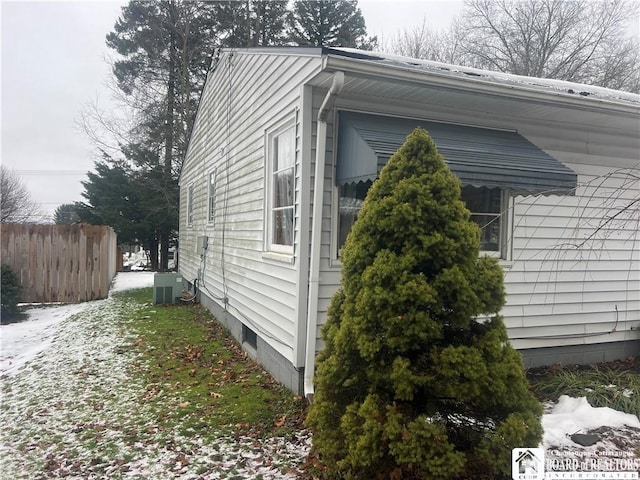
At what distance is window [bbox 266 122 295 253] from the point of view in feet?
16.4

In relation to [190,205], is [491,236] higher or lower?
lower

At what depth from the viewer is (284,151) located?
17.4 ft

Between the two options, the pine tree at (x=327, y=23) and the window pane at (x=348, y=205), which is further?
the pine tree at (x=327, y=23)

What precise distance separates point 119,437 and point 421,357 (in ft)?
9.53

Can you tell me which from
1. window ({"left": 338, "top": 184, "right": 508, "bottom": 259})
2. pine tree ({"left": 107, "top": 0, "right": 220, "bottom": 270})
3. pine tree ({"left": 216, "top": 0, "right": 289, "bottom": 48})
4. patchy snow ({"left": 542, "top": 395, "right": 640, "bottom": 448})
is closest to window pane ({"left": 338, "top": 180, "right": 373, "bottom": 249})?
window ({"left": 338, "top": 184, "right": 508, "bottom": 259})

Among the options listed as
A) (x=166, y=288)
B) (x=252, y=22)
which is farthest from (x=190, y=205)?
(x=252, y=22)

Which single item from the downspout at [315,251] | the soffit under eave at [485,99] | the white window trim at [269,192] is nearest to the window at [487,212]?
the soffit under eave at [485,99]

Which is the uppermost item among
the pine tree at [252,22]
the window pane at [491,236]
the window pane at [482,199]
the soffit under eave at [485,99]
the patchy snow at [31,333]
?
the pine tree at [252,22]

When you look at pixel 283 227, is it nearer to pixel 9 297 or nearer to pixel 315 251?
pixel 315 251

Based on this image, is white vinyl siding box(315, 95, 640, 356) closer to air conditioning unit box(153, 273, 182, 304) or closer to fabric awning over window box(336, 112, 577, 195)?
fabric awning over window box(336, 112, 577, 195)

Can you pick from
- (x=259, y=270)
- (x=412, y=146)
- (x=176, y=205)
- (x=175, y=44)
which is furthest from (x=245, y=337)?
(x=175, y=44)

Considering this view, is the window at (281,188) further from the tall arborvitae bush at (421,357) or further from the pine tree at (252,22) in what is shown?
the pine tree at (252,22)

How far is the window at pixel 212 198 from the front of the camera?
9.38 meters

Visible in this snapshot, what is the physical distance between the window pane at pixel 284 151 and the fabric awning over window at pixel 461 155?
84cm
